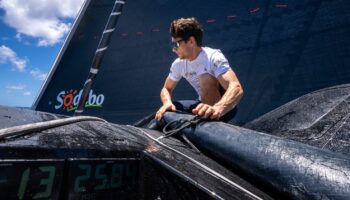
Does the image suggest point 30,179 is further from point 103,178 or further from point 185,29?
point 185,29

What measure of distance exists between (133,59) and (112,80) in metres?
0.94

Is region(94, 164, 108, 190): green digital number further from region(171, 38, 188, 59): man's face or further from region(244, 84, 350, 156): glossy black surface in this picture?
region(171, 38, 188, 59): man's face

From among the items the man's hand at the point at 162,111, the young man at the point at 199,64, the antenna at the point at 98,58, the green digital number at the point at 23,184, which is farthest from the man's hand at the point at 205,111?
the antenna at the point at 98,58

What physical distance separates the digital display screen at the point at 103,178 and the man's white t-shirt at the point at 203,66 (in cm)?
164

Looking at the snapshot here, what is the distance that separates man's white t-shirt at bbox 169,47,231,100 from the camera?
2.84 metres

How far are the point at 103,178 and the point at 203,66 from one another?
1.93m

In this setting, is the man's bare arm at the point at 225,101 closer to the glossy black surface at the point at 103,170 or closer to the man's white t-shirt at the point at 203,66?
the man's white t-shirt at the point at 203,66

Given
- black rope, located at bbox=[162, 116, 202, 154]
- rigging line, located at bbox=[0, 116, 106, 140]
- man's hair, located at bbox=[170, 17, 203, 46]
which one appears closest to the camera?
rigging line, located at bbox=[0, 116, 106, 140]

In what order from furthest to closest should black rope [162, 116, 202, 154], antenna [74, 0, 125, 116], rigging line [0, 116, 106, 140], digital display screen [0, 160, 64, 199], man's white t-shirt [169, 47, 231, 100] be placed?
antenna [74, 0, 125, 116] → man's white t-shirt [169, 47, 231, 100] → black rope [162, 116, 202, 154] → rigging line [0, 116, 106, 140] → digital display screen [0, 160, 64, 199]

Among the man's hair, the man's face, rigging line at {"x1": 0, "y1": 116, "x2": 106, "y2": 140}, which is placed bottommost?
rigging line at {"x1": 0, "y1": 116, "x2": 106, "y2": 140}

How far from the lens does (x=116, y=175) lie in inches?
50.8

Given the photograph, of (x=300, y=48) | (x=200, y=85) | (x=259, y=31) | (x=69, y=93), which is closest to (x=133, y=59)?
(x=69, y=93)

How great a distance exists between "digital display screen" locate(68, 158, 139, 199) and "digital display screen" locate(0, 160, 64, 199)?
56mm

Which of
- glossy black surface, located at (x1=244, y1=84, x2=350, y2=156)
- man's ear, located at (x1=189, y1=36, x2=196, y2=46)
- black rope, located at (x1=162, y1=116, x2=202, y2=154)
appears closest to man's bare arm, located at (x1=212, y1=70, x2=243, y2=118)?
black rope, located at (x1=162, y1=116, x2=202, y2=154)
